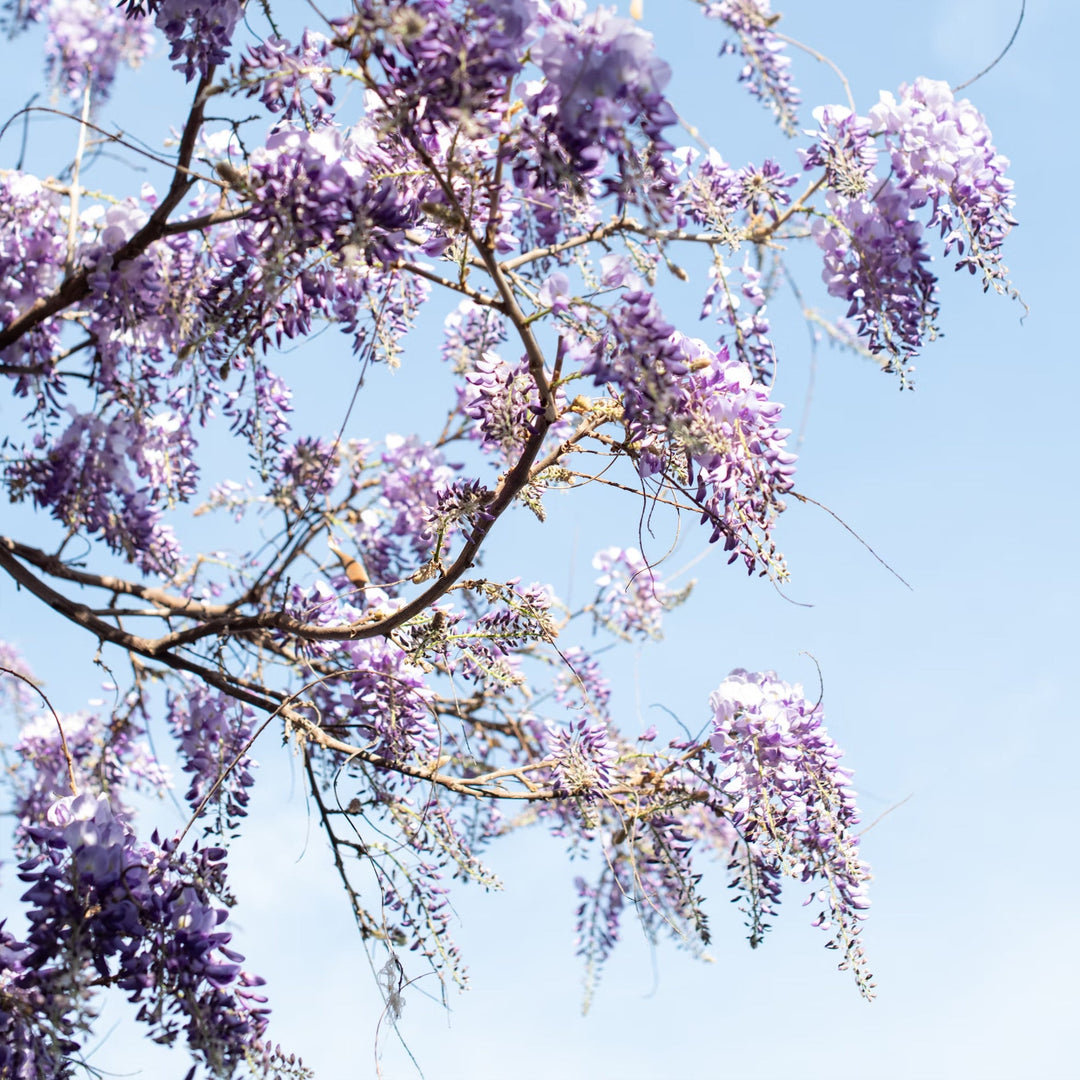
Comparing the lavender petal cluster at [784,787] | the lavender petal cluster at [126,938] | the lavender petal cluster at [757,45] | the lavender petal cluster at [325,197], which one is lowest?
the lavender petal cluster at [126,938]

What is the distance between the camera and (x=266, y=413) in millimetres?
3088

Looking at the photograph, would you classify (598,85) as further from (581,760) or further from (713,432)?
(581,760)

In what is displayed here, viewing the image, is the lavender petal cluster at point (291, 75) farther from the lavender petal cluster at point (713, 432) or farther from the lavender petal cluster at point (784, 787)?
the lavender petal cluster at point (784, 787)

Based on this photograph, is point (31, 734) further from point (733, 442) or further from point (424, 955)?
point (733, 442)

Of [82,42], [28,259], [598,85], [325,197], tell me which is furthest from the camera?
[82,42]

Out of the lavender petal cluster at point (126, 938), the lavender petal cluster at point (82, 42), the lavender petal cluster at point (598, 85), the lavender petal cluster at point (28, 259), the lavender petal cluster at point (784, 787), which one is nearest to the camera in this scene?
the lavender petal cluster at point (598, 85)

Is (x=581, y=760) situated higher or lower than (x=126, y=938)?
higher

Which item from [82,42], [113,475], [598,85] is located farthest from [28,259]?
[82,42]

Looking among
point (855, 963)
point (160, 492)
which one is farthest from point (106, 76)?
point (855, 963)

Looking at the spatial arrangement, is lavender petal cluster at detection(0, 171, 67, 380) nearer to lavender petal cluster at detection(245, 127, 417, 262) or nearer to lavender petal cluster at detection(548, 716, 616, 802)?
lavender petal cluster at detection(245, 127, 417, 262)

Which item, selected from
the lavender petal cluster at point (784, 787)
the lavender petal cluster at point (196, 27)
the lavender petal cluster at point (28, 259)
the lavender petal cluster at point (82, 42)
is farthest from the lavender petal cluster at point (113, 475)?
the lavender petal cluster at point (82, 42)

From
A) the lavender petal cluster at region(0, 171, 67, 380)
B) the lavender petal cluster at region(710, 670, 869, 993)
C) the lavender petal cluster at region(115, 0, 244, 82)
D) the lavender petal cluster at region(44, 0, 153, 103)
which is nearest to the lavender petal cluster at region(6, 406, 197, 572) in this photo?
the lavender petal cluster at region(0, 171, 67, 380)

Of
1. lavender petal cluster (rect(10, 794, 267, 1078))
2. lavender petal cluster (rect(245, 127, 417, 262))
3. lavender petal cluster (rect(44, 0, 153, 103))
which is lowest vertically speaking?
lavender petal cluster (rect(10, 794, 267, 1078))

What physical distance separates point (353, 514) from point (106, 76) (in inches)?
157
